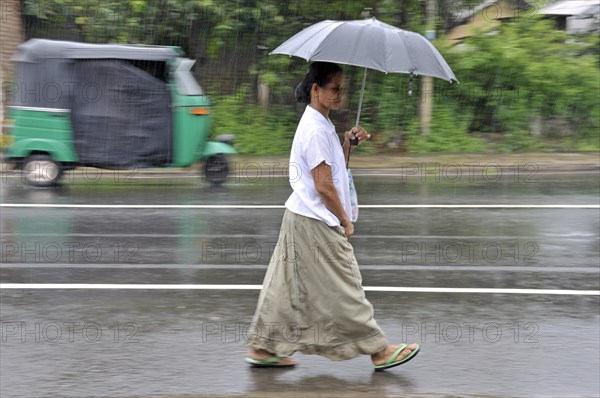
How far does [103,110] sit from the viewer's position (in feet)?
43.2

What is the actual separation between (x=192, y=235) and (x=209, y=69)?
927 cm

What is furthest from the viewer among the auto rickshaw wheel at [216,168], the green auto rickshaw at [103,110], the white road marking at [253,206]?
the auto rickshaw wheel at [216,168]

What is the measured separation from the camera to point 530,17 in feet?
60.1

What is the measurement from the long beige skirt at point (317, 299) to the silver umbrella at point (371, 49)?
3.09 ft

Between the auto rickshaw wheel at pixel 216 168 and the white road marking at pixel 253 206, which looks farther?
the auto rickshaw wheel at pixel 216 168

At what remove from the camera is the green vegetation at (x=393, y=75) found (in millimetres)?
17422

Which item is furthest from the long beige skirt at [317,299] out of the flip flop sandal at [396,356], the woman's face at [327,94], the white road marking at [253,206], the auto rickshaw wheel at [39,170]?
the auto rickshaw wheel at [39,170]

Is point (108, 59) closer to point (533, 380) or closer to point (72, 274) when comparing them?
point (72, 274)

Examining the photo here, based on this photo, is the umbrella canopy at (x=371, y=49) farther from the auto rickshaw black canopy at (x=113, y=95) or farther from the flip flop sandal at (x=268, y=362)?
the auto rickshaw black canopy at (x=113, y=95)

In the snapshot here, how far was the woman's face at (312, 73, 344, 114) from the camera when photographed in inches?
210

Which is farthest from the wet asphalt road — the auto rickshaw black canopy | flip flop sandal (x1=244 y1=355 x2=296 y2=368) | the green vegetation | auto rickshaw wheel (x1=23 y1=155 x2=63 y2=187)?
the green vegetation

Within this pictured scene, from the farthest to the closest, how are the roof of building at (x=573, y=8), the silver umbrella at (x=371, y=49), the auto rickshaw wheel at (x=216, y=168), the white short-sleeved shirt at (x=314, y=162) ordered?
the roof of building at (x=573, y=8) → the auto rickshaw wheel at (x=216, y=168) → the white short-sleeved shirt at (x=314, y=162) → the silver umbrella at (x=371, y=49)

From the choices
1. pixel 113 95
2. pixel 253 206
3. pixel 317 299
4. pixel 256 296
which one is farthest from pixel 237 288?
pixel 113 95

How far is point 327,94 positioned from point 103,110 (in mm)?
8390
